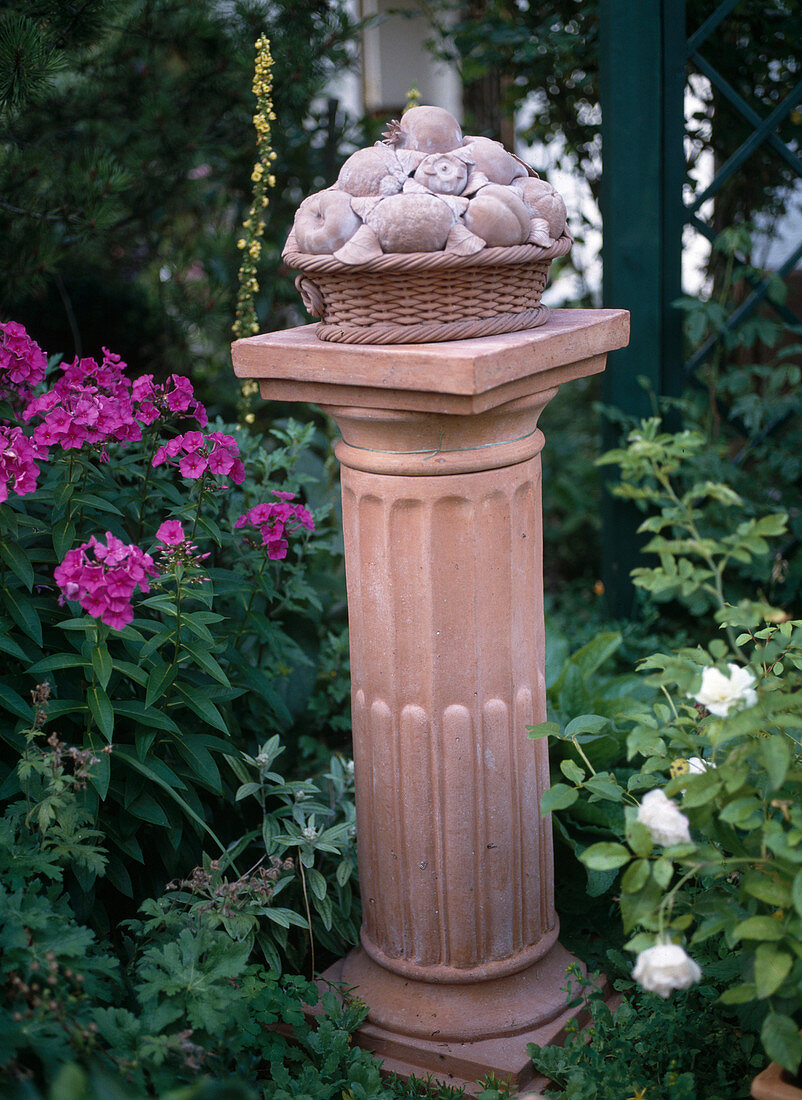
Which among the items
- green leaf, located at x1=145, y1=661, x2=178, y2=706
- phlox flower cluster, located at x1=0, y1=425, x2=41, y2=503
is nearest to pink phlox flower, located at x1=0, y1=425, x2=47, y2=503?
phlox flower cluster, located at x1=0, y1=425, x2=41, y2=503

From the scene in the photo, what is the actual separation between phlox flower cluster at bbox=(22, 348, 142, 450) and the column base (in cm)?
130

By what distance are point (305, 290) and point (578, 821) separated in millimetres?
1529

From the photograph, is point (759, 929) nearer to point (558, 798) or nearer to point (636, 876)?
point (636, 876)

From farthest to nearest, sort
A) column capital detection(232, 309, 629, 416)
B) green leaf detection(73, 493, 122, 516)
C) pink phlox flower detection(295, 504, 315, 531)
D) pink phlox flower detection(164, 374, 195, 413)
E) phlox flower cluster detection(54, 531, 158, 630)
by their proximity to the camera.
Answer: pink phlox flower detection(295, 504, 315, 531) < pink phlox flower detection(164, 374, 195, 413) < green leaf detection(73, 493, 122, 516) < phlox flower cluster detection(54, 531, 158, 630) < column capital detection(232, 309, 629, 416)

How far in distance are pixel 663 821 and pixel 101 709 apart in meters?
1.11

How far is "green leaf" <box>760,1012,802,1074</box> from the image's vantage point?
1545 millimetres

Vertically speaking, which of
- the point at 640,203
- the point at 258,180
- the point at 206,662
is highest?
the point at 258,180

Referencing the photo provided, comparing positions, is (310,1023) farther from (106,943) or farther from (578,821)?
(578,821)

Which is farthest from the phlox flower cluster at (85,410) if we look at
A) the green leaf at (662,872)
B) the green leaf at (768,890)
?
the green leaf at (768,890)

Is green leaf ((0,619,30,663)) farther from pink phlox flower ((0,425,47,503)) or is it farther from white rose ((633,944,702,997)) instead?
white rose ((633,944,702,997))

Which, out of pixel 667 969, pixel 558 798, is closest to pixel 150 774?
pixel 558 798

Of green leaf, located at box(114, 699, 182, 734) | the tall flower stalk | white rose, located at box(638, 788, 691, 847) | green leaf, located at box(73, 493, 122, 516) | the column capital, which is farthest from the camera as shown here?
the tall flower stalk

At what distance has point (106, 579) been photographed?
195cm

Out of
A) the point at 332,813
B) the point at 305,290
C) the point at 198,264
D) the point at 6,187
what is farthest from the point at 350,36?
the point at 332,813
